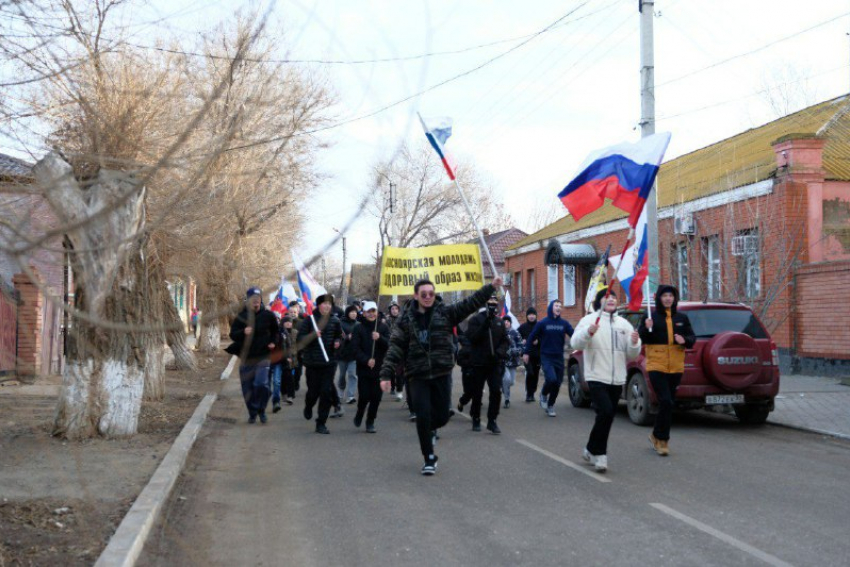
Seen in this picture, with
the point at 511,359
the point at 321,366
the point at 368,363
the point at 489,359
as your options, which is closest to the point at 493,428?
the point at 489,359

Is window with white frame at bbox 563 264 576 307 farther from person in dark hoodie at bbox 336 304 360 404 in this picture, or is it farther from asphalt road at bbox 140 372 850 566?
asphalt road at bbox 140 372 850 566

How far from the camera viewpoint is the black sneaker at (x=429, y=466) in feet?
26.9

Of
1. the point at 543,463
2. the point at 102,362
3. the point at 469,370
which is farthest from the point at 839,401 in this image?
the point at 102,362

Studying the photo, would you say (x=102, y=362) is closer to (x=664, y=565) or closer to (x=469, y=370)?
(x=469, y=370)

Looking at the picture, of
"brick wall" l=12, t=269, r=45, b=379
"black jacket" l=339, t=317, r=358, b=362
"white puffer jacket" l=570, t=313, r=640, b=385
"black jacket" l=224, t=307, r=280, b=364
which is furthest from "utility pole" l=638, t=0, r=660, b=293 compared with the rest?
"brick wall" l=12, t=269, r=45, b=379

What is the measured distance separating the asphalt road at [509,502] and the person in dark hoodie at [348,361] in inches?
77.9

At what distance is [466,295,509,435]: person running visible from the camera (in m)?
11.0

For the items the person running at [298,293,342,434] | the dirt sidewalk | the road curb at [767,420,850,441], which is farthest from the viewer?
the person running at [298,293,342,434]

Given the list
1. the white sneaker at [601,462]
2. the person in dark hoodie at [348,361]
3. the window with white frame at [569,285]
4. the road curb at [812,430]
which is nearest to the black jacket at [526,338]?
the person in dark hoodie at [348,361]

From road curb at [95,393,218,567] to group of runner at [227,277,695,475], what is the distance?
1244mm

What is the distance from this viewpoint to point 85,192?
3.96 m

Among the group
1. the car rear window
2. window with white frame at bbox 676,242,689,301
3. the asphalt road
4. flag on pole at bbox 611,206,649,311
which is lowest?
the asphalt road

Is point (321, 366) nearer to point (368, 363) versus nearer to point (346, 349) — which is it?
point (368, 363)

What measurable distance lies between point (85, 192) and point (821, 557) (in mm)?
4722
